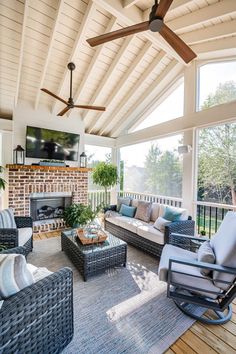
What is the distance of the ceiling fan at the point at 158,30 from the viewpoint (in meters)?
1.72

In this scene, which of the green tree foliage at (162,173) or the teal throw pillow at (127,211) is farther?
the green tree foliage at (162,173)

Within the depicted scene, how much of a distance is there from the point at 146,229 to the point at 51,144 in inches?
125

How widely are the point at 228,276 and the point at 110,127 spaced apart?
5.34 m

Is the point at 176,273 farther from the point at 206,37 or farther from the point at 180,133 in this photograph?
the point at 206,37

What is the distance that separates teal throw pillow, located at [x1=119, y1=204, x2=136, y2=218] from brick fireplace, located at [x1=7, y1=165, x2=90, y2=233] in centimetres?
139

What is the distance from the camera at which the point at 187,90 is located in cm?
420

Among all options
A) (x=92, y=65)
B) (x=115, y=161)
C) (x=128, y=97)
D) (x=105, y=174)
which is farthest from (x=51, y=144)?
(x=115, y=161)

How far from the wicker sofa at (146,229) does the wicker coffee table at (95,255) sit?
0.64 meters

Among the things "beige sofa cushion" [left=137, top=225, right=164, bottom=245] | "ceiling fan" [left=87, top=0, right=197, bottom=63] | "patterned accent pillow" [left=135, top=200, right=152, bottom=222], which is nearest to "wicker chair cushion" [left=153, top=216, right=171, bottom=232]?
"beige sofa cushion" [left=137, top=225, right=164, bottom=245]

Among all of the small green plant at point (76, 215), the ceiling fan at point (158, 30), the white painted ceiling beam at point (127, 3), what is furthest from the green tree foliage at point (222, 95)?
the small green plant at point (76, 215)

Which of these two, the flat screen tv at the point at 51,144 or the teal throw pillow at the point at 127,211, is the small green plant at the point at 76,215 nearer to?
the teal throw pillow at the point at 127,211

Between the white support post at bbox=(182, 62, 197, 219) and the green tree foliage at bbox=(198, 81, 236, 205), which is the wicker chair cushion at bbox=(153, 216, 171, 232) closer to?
the white support post at bbox=(182, 62, 197, 219)

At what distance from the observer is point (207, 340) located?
1.71m

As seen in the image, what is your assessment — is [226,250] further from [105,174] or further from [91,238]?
[105,174]
